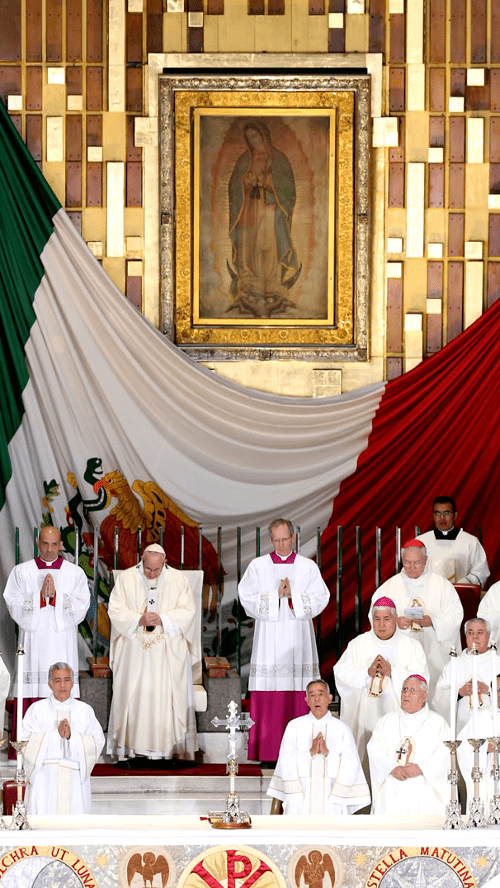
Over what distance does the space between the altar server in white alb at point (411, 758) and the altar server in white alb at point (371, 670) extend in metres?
0.70

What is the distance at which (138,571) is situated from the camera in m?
10.5

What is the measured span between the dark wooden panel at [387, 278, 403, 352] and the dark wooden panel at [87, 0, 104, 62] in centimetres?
327

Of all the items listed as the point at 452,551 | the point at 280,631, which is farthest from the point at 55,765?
the point at 452,551

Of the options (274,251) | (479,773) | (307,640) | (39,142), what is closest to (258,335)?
(274,251)

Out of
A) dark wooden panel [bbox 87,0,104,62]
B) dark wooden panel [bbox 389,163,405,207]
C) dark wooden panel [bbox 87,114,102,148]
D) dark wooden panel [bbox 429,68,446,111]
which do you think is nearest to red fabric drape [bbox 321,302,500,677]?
dark wooden panel [bbox 389,163,405,207]

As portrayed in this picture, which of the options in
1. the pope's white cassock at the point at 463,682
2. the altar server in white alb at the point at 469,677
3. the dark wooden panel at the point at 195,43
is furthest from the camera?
the dark wooden panel at the point at 195,43

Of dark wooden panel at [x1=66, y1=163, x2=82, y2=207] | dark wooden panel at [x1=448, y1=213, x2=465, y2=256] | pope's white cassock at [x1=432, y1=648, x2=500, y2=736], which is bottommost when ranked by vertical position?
pope's white cassock at [x1=432, y1=648, x2=500, y2=736]

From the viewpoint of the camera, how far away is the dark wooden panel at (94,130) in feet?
42.5

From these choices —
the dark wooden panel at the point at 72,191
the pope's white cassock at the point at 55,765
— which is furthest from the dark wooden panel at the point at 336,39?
the pope's white cassock at the point at 55,765

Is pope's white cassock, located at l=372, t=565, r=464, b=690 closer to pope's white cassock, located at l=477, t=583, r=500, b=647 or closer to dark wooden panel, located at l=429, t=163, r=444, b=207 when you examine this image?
pope's white cassock, located at l=477, t=583, r=500, b=647

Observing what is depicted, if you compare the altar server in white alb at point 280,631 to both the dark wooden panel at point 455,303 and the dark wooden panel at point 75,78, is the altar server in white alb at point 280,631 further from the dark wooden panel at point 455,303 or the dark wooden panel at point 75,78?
the dark wooden panel at point 75,78

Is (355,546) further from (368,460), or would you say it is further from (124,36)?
(124,36)

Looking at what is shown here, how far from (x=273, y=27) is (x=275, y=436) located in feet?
11.8

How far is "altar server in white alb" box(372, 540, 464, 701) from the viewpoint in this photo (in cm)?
1016
